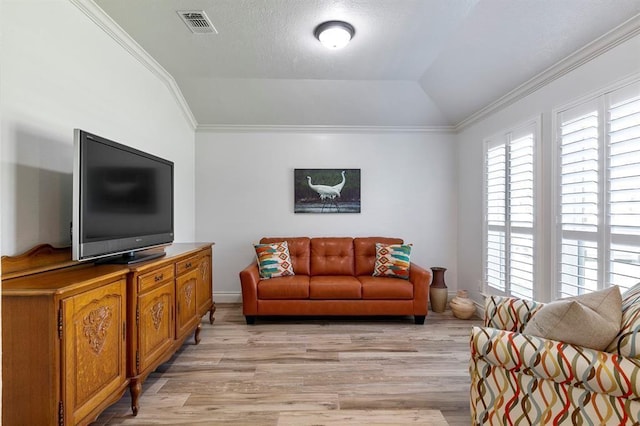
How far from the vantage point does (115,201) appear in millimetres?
→ 1980

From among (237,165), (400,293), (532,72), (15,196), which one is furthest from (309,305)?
(532,72)

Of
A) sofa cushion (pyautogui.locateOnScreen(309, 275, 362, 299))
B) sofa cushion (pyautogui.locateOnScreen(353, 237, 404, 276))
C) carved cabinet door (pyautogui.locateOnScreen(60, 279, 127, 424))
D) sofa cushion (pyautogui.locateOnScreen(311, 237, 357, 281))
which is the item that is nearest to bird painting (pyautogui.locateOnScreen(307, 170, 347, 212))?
sofa cushion (pyautogui.locateOnScreen(311, 237, 357, 281))

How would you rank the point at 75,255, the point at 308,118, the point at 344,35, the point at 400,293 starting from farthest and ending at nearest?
the point at 308,118 < the point at 400,293 < the point at 344,35 < the point at 75,255

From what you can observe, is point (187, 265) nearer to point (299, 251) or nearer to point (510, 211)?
point (299, 251)

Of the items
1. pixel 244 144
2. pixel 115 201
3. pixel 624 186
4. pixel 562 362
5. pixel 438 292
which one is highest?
pixel 244 144

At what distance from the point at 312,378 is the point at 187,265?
1.43 m

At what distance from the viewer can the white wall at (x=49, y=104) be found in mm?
1637

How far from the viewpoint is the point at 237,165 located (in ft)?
13.7

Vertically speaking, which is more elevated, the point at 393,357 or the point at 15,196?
the point at 15,196

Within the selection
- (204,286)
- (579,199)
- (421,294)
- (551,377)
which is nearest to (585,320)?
(551,377)

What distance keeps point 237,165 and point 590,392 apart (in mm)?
4022

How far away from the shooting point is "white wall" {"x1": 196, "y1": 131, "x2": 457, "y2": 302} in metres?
4.16

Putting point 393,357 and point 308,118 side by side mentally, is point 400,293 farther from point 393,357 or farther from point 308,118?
point 308,118

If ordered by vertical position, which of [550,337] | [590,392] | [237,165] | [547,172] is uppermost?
[237,165]
